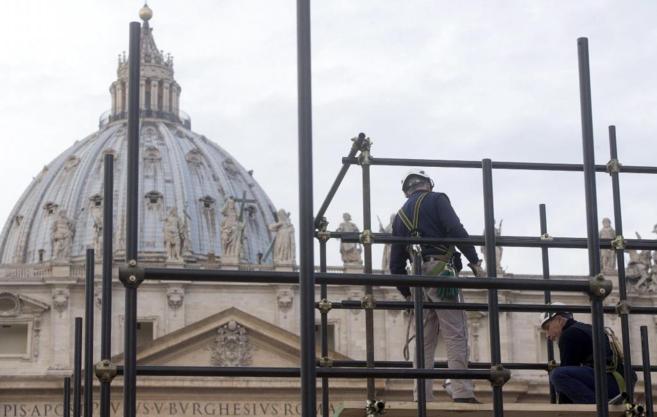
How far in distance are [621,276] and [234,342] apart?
1720 inches

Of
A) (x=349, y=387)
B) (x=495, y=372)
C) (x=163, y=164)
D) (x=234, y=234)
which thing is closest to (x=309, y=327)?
(x=495, y=372)

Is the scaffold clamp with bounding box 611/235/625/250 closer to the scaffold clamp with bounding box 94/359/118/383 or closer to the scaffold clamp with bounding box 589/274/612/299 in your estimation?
the scaffold clamp with bounding box 589/274/612/299

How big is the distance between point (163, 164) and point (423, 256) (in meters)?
94.6

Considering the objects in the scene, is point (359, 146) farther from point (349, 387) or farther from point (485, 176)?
point (349, 387)

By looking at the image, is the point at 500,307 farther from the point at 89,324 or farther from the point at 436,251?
the point at 89,324

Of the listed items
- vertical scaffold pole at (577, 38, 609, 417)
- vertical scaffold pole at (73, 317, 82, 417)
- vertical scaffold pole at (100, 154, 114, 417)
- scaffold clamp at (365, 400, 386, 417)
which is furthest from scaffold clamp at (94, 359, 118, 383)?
vertical scaffold pole at (73, 317, 82, 417)

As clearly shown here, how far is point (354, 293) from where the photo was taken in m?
49.7

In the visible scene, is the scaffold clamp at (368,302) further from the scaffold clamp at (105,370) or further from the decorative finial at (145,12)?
the decorative finial at (145,12)

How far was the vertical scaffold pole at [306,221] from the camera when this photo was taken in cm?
635

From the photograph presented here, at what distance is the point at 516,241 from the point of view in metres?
8.98

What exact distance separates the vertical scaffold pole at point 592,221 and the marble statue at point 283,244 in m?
51.3

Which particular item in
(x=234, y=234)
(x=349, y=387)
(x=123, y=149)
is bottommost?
(x=349, y=387)

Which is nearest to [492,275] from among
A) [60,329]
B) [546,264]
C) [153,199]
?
Answer: [546,264]

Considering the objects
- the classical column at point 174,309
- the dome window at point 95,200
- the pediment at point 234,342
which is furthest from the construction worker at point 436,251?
the dome window at point 95,200
